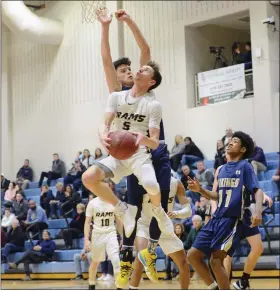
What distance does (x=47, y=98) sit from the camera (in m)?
22.7

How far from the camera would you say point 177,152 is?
17.4 m

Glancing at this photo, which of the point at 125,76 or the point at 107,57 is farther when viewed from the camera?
the point at 125,76

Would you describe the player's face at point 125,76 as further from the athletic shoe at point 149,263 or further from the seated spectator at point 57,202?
the seated spectator at point 57,202

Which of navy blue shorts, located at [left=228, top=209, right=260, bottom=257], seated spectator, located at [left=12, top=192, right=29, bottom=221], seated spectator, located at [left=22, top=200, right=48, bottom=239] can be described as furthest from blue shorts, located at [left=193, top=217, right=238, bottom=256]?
seated spectator, located at [left=12, top=192, right=29, bottom=221]

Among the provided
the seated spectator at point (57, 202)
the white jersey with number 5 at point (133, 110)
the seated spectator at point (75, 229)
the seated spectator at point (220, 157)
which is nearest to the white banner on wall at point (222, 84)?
the seated spectator at point (220, 157)

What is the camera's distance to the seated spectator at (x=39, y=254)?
629 inches

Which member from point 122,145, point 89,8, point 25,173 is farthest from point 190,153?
point 122,145

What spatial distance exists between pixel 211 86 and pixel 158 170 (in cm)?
1287

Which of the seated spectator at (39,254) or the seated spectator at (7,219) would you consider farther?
the seated spectator at (7,219)

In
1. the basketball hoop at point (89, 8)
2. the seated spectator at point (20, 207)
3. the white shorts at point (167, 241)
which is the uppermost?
the basketball hoop at point (89, 8)

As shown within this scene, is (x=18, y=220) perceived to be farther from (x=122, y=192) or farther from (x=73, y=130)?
(x=73, y=130)

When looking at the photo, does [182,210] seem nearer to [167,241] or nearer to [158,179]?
[167,241]

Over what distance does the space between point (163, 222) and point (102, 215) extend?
524 cm

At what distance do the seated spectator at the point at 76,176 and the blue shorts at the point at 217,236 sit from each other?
1177 cm
